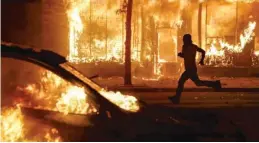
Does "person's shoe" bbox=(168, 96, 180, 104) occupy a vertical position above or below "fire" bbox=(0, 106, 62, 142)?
below

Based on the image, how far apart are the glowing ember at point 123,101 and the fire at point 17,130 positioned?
2.52ft

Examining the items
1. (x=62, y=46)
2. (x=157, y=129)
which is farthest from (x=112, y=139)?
(x=62, y=46)

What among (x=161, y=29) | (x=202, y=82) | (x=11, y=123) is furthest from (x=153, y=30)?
(x=11, y=123)

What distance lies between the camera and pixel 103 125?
14.8 feet

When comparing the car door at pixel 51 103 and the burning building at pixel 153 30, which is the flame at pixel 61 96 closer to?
the car door at pixel 51 103

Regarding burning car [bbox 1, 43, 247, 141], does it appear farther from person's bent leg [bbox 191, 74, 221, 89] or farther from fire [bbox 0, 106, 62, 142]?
person's bent leg [bbox 191, 74, 221, 89]

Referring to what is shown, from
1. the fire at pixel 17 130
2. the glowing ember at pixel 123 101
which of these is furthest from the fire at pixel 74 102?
the glowing ember at pixel 123 101

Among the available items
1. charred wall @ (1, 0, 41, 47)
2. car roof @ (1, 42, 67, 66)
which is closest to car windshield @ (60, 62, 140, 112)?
car roof @ (1, 42, 67, 66)

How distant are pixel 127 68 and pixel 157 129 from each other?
47.7 ft

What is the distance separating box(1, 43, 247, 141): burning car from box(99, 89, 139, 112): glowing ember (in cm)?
34

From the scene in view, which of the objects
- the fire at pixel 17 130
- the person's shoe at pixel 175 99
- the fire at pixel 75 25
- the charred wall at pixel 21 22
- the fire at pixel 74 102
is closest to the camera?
the fire at pixel 17 130

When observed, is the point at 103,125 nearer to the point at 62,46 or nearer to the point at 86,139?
the point at 86,139

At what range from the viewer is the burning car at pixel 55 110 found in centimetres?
448

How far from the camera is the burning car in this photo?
14.7 feet
